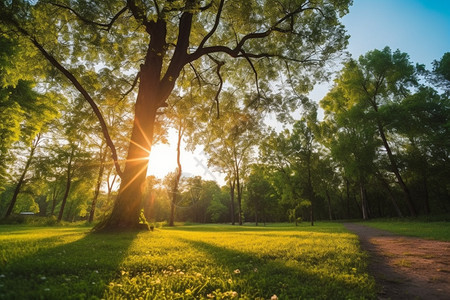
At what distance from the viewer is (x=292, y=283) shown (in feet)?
10.3

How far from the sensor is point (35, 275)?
305cm

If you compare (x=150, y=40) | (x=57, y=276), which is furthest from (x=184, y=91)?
(x=57, y=276)

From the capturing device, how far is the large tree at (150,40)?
9.16 metres

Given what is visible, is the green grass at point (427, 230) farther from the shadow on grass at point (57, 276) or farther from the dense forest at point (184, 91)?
the shadow on grass at point (57, 276)

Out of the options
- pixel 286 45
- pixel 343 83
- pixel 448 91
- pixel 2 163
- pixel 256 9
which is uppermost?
pixel 343 83

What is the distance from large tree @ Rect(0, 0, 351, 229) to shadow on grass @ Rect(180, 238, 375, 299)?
746cm

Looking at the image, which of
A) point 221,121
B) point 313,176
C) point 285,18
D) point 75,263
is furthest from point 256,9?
point 313,176

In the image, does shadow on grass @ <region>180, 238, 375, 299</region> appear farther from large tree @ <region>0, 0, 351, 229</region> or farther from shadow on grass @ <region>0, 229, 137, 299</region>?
large tree @ <region>0, 0, 351, 229</region>

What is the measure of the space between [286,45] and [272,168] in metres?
30.9

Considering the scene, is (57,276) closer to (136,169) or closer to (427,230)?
(136,169)

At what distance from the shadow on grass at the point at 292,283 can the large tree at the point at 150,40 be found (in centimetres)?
746

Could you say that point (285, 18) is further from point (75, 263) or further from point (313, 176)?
point (313, 176)

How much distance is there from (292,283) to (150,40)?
12.0m

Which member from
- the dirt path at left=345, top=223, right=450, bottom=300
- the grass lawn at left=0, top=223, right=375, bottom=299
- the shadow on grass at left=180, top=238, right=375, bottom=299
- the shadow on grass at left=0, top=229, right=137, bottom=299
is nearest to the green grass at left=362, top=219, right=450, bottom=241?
the dirt path at left=345, top=223, right=450, bottom=300
